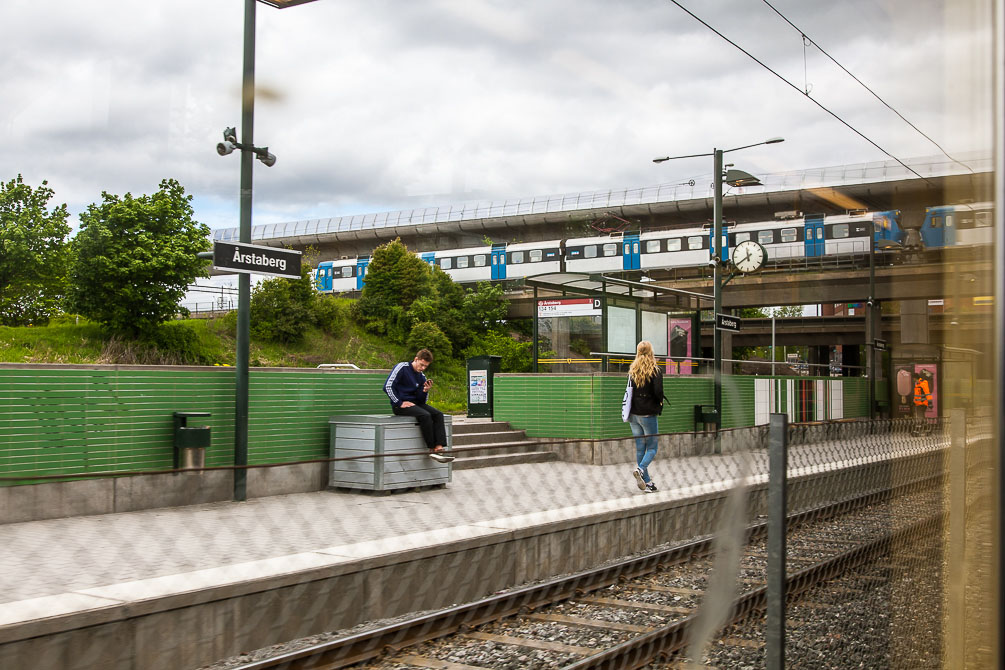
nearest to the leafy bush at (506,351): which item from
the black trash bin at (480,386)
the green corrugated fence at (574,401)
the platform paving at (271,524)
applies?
the black trash bin at (480,386)

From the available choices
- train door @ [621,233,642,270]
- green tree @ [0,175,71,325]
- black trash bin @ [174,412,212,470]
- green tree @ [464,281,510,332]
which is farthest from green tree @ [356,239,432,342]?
train door @ [621,233,642,270]

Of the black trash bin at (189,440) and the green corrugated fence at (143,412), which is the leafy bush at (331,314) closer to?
the green corrugated fence at (143,412)

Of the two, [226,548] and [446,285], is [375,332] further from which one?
[226,548]

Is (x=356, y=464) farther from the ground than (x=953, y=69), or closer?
closer

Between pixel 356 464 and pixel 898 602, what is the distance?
2.32m

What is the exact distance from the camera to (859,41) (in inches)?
101

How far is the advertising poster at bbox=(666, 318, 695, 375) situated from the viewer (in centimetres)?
1747

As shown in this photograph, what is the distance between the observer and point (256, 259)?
934 cm

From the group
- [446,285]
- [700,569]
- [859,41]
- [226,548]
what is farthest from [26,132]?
[446,285]

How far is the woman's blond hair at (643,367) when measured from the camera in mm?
10938

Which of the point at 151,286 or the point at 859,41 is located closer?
the point at 859,41

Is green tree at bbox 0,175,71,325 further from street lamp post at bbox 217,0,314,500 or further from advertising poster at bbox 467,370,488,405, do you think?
advertising poster at bbox 467,370,488,405

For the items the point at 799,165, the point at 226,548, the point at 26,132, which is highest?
the point at 26,132

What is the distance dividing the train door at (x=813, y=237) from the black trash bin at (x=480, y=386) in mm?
13089
